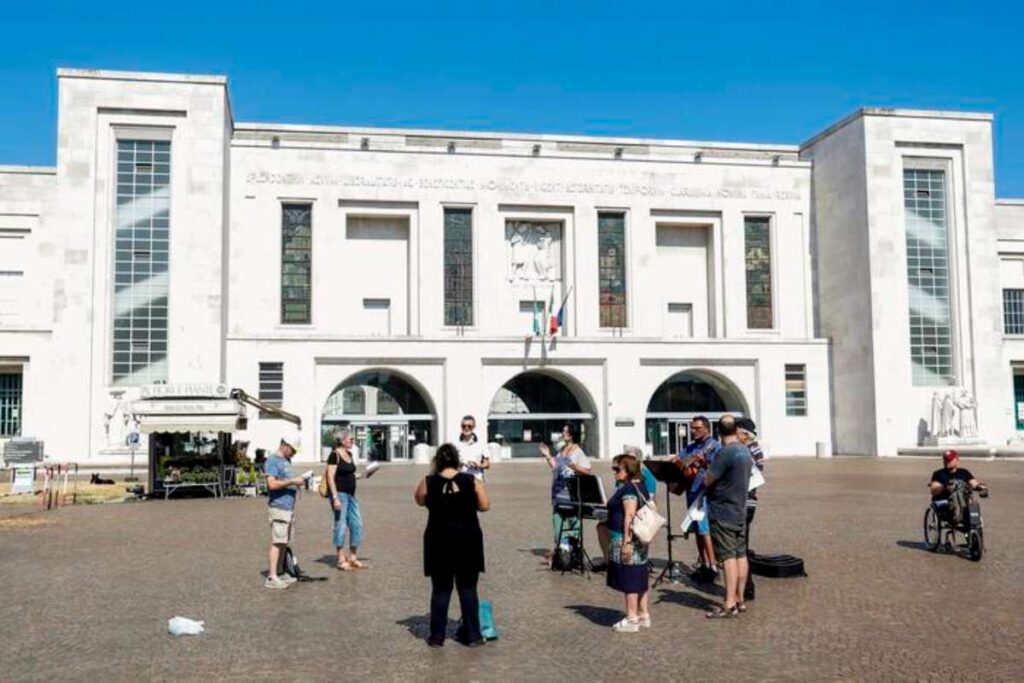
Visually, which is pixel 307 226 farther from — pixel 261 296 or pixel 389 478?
pixel 389 478

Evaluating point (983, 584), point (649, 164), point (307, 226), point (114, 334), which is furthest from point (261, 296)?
point (983, 584)

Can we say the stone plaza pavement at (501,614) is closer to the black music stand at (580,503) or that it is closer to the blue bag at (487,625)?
the blue bag at (487,625)

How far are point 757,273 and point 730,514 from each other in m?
41.8

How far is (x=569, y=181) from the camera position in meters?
48.1

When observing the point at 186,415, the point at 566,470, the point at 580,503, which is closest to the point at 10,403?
the point at 186,415

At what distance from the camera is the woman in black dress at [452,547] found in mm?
7906

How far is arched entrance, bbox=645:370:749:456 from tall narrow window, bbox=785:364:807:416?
2.16 metres

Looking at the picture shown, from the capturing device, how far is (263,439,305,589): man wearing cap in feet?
35.0

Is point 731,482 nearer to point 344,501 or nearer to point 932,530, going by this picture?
point 344,501

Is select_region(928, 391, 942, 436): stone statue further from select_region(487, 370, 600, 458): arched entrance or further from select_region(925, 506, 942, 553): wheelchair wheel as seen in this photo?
select_region(925, 506, 942, 553): wheelchair wheel

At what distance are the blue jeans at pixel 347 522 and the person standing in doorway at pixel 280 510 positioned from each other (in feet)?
2.75

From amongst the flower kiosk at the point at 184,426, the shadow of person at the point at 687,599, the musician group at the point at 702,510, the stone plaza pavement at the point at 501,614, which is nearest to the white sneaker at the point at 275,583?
the stone plaza pavement at the point at 501,614

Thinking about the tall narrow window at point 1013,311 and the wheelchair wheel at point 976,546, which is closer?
the wheelchair wheel at point 976,546

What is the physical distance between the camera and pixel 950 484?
12.9 m
